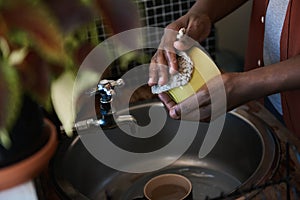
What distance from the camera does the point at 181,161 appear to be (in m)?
1.14

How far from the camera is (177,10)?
4.82ft

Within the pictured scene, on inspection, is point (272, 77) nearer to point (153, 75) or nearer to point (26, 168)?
point (153, 75)

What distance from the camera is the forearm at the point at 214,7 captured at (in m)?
1.16

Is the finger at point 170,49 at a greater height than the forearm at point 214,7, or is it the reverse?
the finger at point 170,49

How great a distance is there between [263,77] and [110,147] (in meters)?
0.41

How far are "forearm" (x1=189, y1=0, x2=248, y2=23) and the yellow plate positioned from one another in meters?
0.30

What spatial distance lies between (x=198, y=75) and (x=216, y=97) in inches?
2.2

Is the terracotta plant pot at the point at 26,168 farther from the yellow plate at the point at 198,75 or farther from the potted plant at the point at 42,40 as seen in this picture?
the yellow plate at the point at 198,75

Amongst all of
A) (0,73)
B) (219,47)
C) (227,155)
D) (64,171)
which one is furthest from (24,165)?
(219,47)

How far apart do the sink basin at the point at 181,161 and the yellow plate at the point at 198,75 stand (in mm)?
184

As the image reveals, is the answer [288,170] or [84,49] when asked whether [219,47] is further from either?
[84,49]

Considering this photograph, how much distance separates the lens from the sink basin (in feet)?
3.28

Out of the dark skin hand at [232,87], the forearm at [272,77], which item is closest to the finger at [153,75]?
the dark skin hand at [232,87]

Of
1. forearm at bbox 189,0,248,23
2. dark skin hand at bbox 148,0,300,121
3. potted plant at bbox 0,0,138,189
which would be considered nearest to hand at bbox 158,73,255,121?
dark skin hand at bbox 148,0,300,121
